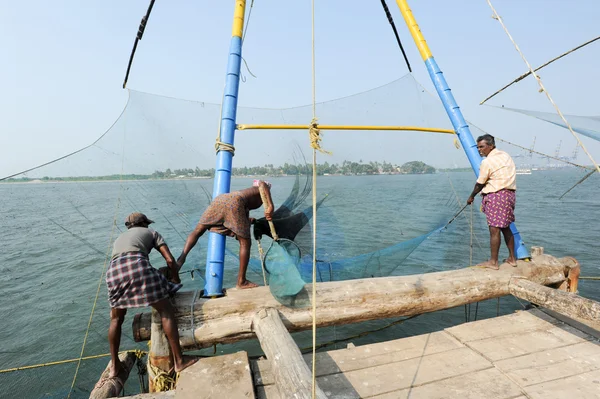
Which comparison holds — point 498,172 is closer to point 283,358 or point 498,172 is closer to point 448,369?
point 448,369

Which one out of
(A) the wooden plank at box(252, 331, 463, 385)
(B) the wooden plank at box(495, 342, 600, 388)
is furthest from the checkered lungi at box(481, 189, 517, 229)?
(A) the wooden plank at box(252, 331, 463, 385)

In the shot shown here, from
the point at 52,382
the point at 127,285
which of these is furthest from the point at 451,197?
the point at 52,382

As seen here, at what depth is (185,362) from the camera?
301 centimetres

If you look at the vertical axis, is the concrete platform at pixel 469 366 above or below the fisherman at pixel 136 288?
below

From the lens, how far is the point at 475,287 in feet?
13.8

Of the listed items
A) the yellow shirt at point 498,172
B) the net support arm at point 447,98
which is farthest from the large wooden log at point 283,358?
the net support arm at point 447,98

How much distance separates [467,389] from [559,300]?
172cm

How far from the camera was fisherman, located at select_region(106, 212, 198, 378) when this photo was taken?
114 inches

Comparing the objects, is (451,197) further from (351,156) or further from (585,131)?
(585,131)

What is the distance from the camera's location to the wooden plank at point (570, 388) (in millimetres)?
2645

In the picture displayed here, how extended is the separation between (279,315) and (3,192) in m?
5.36

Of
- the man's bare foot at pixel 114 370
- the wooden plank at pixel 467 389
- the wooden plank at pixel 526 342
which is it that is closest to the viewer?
the wooden plank at pixel 467 389

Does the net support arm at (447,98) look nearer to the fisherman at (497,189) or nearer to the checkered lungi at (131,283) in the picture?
the fisherman at (497,189)

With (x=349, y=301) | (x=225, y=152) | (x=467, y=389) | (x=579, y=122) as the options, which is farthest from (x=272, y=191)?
(x=579, y=122)
